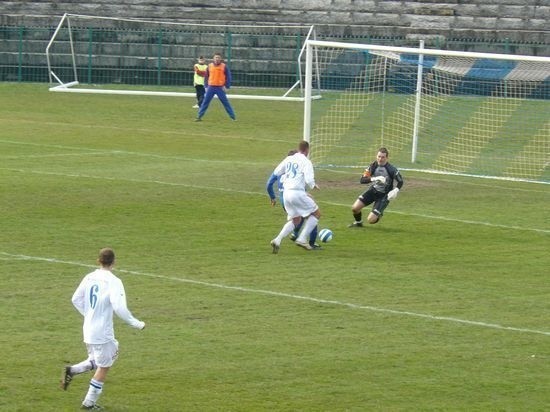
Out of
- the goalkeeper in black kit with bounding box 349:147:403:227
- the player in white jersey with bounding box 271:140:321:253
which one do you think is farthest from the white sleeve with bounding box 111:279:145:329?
the goalkeeper in black kit with bounding box 349:147:403:227

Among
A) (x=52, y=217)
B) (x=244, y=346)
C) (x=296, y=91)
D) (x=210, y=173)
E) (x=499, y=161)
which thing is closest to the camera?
(x=244, y=346)

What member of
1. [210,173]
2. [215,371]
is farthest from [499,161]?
[215,371]

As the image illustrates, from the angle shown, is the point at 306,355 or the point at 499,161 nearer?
the point at 306,355

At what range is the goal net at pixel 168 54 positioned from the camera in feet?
163

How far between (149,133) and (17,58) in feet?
49.6

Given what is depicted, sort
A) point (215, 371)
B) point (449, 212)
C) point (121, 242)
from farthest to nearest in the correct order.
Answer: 1. point (449, 212)
2. point (121, 242)
3. point (215, 371)

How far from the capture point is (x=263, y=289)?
18000mm

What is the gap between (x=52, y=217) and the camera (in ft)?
77.0

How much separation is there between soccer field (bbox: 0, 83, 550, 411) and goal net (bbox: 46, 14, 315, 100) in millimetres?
17318

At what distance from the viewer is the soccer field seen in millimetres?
13391

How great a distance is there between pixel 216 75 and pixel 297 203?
20049 millimetres

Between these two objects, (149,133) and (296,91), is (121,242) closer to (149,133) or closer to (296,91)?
(149,133)

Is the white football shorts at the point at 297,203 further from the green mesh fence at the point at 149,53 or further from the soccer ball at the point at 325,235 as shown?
the green mesh fence at the point at 149,53

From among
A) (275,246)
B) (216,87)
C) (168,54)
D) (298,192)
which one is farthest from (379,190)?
(168,54)
